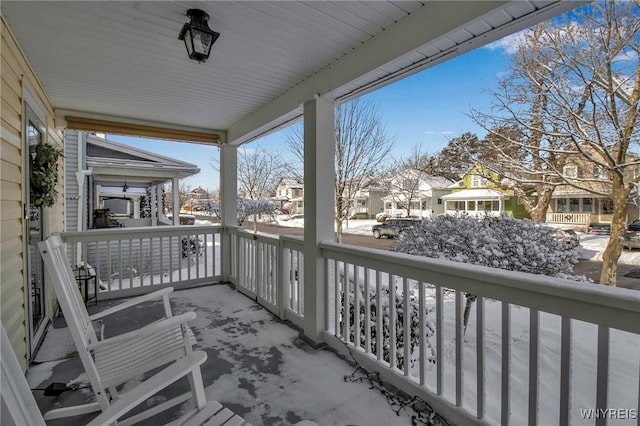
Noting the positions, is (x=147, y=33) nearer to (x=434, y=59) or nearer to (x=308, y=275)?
(x=434, y=59)

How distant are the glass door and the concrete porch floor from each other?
17 centimetres

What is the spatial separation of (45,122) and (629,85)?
6.94m

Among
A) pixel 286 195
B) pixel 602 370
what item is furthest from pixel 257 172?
pixel 602 370

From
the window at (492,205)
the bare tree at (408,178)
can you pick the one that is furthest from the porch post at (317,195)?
the bare tree at (408,178)

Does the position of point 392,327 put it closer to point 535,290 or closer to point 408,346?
point 408,346

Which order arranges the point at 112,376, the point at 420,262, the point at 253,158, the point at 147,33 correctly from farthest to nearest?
the point at 253,158 < the point at 147,33 < the point at 420,262 < the point at 112,376

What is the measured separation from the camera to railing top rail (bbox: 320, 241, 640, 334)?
3.84ft

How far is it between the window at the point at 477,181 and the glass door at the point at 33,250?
581 centimetres

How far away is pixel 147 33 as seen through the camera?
6.93ft

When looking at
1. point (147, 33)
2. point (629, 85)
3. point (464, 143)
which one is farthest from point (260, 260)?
point (629, 85)

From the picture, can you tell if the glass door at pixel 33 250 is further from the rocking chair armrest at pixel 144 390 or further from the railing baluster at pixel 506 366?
the railing baluster at pixel 506 366

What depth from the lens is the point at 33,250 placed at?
2.95 metres

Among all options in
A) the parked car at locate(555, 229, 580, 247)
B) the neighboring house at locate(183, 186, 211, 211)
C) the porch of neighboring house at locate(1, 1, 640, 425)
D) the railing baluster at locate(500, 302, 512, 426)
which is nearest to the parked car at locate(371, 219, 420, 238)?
the parked car at locate(555, 229, 580, 247)

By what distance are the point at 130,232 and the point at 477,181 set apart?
18.1ft
